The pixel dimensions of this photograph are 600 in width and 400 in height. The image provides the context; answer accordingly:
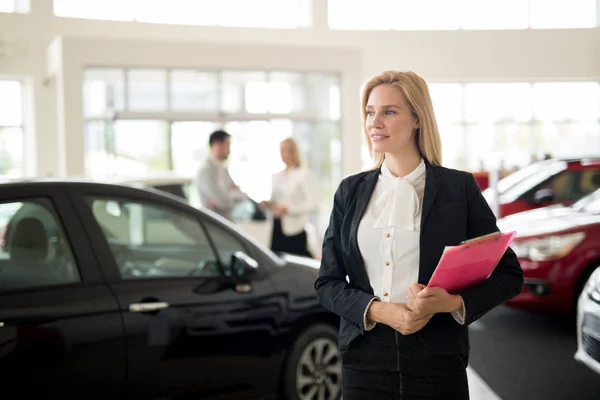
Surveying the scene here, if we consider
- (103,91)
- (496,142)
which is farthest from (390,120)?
(496,142)

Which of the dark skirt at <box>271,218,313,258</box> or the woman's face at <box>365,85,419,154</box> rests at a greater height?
the woman's face at <box>365,85,419,154</box>

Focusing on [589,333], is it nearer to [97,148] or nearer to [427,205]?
[427,205]

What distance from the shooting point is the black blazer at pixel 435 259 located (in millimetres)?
2479

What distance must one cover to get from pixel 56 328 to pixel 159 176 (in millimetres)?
4318

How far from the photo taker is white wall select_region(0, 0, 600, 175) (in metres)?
15.6

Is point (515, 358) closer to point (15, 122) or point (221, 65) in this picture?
point (221, 65)

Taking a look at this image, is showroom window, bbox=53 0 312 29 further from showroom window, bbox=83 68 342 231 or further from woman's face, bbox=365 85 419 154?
woman's face, bbox=365 85 419 154

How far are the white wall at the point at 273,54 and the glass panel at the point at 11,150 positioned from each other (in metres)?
0.85

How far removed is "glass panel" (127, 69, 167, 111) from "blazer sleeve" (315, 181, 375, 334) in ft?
45.1

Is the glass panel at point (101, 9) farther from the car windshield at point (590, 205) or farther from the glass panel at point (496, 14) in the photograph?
the car windshield at point (590, 205)

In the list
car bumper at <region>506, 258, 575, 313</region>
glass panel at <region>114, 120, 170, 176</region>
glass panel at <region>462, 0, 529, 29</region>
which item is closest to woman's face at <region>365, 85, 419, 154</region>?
car bumper at <region>506, 258, 575, 313</region>

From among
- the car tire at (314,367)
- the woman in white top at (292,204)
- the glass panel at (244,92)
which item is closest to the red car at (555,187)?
the woman in white top at (292,204)

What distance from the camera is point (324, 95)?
1720cm

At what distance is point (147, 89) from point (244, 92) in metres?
2.00
